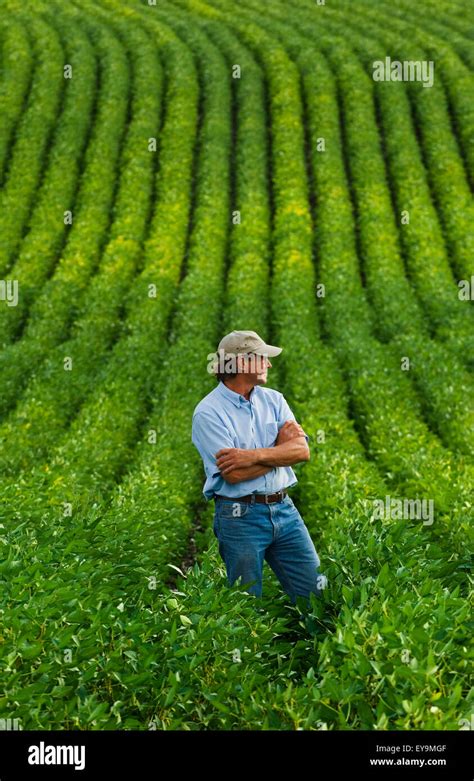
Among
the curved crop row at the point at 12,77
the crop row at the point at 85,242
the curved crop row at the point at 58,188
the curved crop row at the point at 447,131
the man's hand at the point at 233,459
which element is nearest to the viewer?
the man's hand at the point at 233,459

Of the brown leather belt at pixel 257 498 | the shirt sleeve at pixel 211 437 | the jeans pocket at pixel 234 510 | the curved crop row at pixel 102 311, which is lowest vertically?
the jeans pocket at pixel 234 510

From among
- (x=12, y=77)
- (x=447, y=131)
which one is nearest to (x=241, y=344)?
(x=447, y=131)

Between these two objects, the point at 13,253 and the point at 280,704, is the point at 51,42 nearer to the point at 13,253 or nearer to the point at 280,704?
the point at 13,253

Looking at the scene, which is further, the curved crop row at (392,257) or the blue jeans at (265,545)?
the curved crop row at (392,257)

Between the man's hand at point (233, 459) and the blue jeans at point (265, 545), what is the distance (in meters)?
0.36

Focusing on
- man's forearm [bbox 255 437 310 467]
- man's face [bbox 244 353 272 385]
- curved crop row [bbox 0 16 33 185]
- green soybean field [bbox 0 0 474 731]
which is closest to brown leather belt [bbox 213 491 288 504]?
man's forearm [bbox 255 437 310 467]

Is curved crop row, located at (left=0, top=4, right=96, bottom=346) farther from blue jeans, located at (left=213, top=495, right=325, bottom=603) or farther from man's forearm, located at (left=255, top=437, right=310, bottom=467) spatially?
man's forearm, located at (left=255, top=437, right=310, bottom=467)

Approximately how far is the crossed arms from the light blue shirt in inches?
4.2

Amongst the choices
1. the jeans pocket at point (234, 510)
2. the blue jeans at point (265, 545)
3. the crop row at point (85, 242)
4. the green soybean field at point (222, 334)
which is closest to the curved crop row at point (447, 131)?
the green soybean field at point (222, 334)

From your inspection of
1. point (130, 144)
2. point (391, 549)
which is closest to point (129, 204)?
point (130, 144)

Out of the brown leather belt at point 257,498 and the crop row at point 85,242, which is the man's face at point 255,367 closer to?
the brown leather belt at point 257,498

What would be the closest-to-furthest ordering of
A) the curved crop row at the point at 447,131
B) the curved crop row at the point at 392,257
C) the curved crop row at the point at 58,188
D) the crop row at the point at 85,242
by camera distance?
the curved crop row at the point at 392,257 < the crop row at the point at 85,242 < the curved crop row at the point at 58,188 < the curved crop row at the point at 447,131

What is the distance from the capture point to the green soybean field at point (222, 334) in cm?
475

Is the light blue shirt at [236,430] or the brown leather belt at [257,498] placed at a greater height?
the light blue shirt at [236,430]
